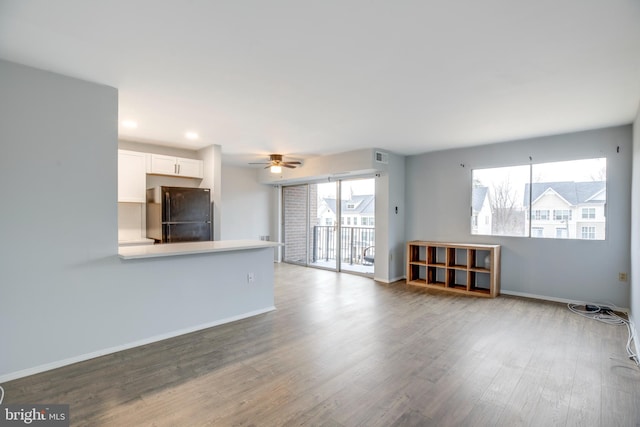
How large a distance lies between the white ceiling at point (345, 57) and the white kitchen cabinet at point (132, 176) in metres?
1.02

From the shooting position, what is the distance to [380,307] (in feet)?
13.9

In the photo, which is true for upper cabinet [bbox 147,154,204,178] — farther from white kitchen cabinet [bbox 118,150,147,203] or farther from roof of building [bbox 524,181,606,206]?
roof of building [bbox 524,181,606,206]

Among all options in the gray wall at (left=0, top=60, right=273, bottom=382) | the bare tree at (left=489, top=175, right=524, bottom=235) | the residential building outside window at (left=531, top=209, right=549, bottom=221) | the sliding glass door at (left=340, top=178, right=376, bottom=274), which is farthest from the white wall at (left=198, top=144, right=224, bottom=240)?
the residential building outside window at (left=531, top=209, right=549, bottom=221)

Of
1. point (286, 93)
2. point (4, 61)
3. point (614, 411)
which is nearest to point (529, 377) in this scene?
point (614, 411)

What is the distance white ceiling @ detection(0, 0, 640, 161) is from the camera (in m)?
1.76

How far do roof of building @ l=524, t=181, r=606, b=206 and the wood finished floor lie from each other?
1.63 meters

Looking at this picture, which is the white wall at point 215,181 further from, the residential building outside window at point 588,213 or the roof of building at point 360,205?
the residential building outside window at point 588,213

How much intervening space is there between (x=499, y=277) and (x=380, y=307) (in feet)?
7.36

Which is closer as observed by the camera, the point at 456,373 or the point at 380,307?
the point at 456,373

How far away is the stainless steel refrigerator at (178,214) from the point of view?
4.42 metres

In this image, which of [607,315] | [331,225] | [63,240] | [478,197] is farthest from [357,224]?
[63,240]

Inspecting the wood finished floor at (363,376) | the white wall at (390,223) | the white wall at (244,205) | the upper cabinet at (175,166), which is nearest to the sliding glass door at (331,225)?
the white wall at (390,223)

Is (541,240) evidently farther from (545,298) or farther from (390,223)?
(390,223)

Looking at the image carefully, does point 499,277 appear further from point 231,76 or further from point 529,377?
point 231,76
